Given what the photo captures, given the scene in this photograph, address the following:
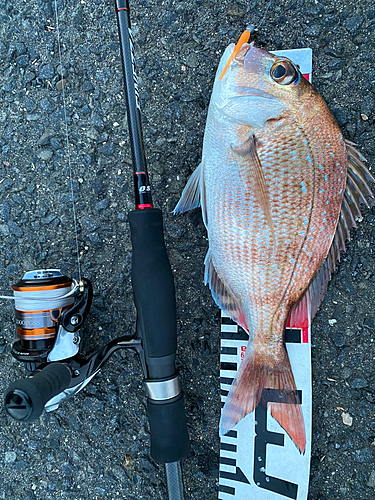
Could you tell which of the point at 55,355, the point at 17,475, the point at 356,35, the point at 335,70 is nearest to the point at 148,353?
the point at 55,355

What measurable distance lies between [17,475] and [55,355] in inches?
32.8

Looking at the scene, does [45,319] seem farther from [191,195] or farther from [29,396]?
[191,195]

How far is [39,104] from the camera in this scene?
180 cm

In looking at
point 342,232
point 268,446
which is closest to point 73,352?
point 268,446

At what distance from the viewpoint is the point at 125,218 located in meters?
1.76

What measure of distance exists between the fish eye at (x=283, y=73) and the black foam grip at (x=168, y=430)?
1246 millimetres

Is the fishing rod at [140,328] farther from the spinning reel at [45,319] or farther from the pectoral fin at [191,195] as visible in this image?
the pectoral fin at [191,195]

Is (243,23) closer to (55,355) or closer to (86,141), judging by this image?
(86,141)

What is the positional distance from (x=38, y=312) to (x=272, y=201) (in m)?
1.04

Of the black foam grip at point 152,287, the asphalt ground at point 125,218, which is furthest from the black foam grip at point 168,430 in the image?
the asphalt ground at point 125,218

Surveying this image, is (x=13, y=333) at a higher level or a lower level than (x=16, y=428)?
higher

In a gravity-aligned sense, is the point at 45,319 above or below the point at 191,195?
below

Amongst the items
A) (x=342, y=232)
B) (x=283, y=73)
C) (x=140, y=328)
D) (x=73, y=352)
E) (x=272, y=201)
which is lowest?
(x=73, y=352)

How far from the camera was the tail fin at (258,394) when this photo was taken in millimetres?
1468
